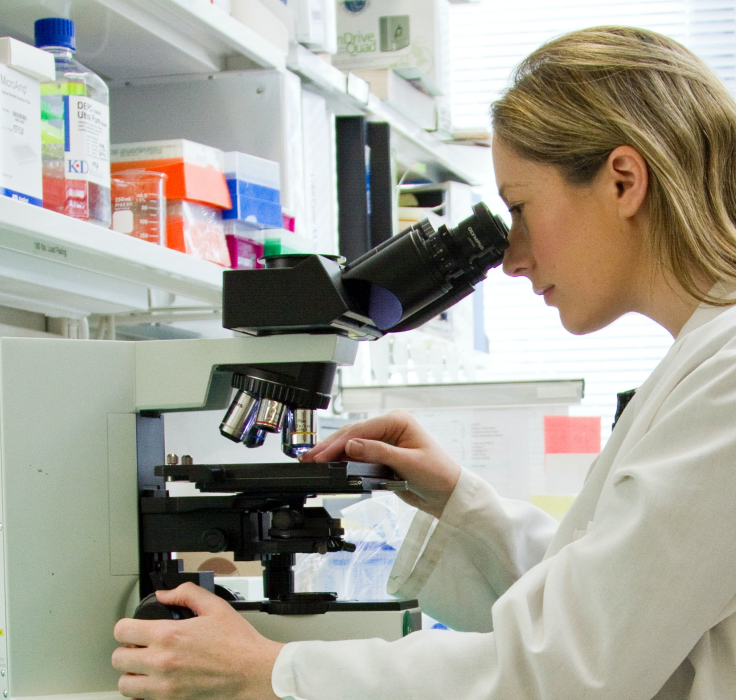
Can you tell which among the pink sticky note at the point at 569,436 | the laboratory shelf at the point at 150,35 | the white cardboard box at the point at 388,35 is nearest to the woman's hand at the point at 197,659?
the laboratory shelf at the point at 150,35

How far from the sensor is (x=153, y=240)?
1.19m

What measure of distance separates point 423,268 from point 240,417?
242 millimetres

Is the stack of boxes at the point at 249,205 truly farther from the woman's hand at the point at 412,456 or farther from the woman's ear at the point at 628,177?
the woman's ear at the point at 628,177

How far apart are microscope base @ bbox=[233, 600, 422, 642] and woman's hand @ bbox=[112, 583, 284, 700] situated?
0.06m

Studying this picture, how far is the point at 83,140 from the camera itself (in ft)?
3.45

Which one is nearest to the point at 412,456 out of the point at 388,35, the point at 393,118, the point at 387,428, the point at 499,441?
the point at 387,428

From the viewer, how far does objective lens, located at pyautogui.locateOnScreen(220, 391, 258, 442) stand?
0.96 metres

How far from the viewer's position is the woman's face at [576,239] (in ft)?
3.23

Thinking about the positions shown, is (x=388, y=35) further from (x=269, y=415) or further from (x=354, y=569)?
(x=269, y=415)

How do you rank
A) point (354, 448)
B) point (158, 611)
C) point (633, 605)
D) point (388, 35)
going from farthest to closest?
point (388, 35) → point (354, 448) → point (158, 611) → point (633, 605)

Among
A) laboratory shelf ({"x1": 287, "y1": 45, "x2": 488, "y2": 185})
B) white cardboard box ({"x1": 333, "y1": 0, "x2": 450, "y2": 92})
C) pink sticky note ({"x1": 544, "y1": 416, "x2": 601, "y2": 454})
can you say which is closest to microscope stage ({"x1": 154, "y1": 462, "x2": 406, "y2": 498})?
laboratory shelf ({"x1": 287, "y1": 45, "x2": 488, "y2": 185})

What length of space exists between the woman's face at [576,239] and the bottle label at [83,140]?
0.45 metres

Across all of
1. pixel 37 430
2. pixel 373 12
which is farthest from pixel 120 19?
pixel 373 12

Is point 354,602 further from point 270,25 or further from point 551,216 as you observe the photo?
point 270,25
